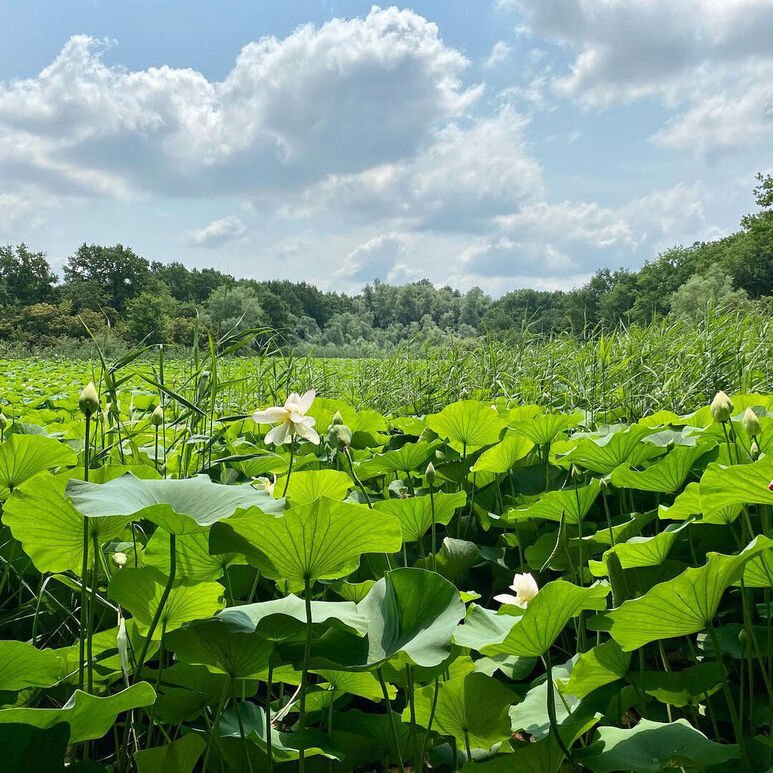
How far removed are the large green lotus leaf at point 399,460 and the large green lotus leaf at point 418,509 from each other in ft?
0.88

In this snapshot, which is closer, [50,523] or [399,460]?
[50,523]

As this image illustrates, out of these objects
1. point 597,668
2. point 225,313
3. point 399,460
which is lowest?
point 597,668

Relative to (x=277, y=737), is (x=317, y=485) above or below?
above

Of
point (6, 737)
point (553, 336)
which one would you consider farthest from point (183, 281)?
point (6, 737)

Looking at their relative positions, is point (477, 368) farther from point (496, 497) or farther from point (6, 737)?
point (6, 737)

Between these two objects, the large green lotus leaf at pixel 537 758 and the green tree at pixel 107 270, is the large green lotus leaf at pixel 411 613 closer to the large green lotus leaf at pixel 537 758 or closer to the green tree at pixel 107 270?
the large green lotus leaf at pixel 537 758

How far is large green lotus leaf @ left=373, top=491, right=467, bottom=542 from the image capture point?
1.07 m

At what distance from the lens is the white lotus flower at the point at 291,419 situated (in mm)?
1054

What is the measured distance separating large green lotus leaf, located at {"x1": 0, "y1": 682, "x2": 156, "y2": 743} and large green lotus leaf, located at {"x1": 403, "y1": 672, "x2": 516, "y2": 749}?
388mm

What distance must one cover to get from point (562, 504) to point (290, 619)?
2.23ft

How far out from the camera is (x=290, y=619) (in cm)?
62

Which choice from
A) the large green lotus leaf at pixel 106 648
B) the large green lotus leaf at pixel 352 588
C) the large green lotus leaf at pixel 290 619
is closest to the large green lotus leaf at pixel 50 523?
the large green lotus leaf at pixel 106 648

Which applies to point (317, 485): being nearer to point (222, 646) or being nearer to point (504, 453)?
point (222, 646)

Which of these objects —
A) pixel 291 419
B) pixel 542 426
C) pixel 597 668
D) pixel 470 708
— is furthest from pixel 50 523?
pixel 542 426
